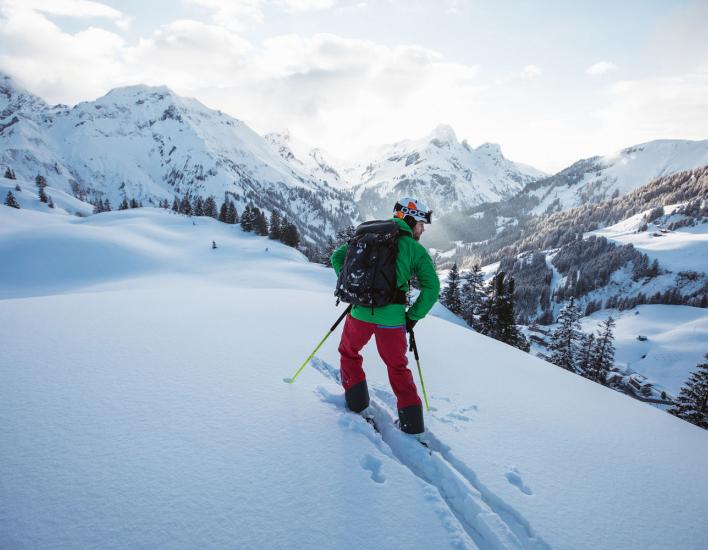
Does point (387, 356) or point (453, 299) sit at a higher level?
point (387, 356)

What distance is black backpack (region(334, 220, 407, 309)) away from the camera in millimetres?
4203

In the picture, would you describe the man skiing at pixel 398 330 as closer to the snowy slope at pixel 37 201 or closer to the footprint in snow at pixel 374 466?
the footprint in snow at pixel 374 466

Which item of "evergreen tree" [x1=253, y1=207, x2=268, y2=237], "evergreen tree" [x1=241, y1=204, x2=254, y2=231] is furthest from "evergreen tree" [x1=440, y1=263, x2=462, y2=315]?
"evergreen tree" [x1=241, y1=204, x2=254, y2=231]

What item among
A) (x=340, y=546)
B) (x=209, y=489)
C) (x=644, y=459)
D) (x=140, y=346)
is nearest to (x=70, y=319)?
(x=140, y=346)

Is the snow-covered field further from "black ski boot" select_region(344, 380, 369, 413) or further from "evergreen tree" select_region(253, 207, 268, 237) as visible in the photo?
"evergreen tree" select_region(253, 207, 268, 237)

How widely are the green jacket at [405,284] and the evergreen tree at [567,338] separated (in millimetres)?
35781

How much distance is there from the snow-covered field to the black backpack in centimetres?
150

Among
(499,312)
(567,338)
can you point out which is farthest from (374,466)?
(567,338)

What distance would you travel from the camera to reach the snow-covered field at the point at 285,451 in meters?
2.46

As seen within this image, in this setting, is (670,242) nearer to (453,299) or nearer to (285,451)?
(453,299)

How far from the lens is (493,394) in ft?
18.7

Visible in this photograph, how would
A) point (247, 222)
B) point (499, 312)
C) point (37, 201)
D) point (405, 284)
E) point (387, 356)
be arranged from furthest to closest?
point (37, 201), point (247, 222), point (499, 312), point (405, 284), point (387, 356)

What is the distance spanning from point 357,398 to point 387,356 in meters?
0.69

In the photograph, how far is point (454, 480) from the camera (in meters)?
3.51
